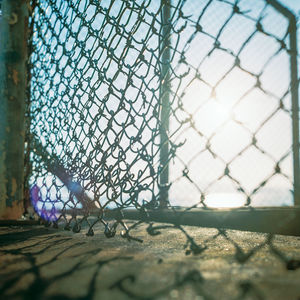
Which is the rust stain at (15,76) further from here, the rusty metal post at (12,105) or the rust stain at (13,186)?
the rust stain at (13,186)

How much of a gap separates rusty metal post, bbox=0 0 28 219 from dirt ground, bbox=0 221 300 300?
2.08ft

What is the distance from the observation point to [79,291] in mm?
553

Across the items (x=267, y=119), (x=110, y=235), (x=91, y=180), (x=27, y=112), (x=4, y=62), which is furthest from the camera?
(x=27, y=112)

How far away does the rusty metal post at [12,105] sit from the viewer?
1.63m

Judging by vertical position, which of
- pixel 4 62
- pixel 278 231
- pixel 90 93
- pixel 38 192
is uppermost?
pixel 4 62

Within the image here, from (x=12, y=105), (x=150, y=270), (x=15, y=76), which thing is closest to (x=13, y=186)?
(x=12, y=105)

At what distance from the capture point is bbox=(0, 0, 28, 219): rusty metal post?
1.63m

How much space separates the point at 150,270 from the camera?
2.22 ft

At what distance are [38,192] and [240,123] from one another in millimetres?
1385

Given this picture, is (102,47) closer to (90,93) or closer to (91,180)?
(90,93)

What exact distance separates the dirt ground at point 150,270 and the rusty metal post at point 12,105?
63 cm

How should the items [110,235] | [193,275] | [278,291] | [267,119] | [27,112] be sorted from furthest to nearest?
1. [27,112]
2. [110,235]
3. [267,119]
4. [193,275]
5. [278,291]

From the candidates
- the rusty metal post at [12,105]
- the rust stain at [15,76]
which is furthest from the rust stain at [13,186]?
the rust stain at [15,76]

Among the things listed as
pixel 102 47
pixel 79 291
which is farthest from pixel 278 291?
pixel 102 47
